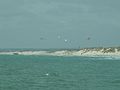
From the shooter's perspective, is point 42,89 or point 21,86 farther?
point 21,86

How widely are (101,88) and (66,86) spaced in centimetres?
645

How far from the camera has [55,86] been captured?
7288cm

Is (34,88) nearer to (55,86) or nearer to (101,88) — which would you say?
(55,86)

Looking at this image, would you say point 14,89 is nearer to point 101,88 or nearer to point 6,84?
point 6,84

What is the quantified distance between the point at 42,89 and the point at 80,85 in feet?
28.1

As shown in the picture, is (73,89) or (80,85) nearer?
(73,89)

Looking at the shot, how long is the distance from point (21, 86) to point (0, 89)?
491 centimetres

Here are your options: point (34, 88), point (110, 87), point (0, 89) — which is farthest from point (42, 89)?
point (110, 87)

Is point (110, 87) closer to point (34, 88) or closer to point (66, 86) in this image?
point (66, 86)

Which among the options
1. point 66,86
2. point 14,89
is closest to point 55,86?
point 66,86

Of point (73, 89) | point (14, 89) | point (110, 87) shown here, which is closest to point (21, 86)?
point (14, 89)

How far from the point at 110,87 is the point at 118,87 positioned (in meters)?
1.36

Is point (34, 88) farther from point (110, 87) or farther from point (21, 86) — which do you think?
point (110, 87)

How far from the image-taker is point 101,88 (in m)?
69.4
